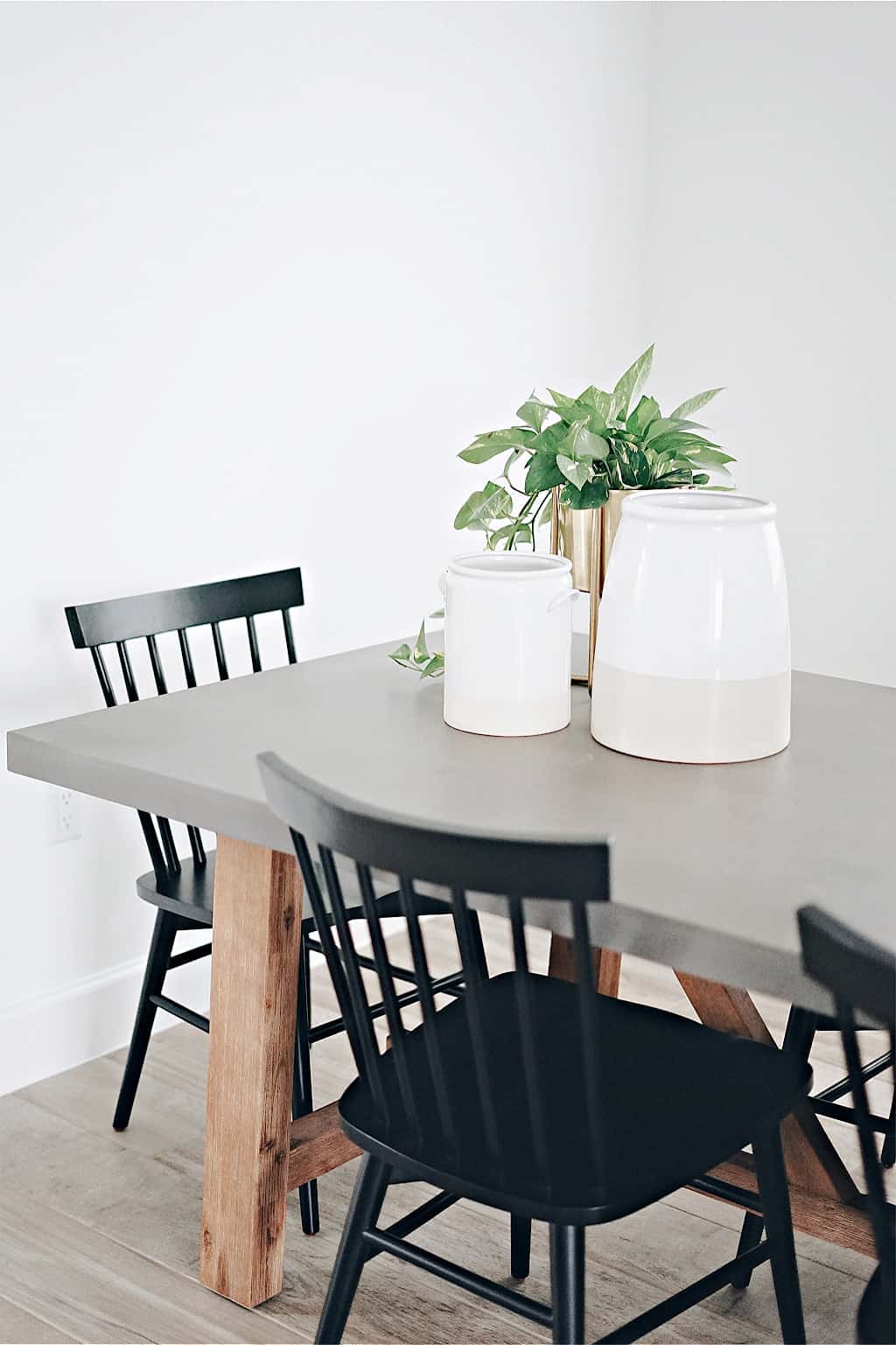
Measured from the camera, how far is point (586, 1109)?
1.29 metres

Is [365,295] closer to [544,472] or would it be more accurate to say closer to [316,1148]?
[544,472]

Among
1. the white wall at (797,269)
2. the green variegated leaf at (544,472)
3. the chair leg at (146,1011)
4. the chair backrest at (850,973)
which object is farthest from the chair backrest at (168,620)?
the white wall at (797,269)

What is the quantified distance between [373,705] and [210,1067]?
0.53m

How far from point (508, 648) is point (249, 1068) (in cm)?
64

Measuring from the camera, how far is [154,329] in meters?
2.47

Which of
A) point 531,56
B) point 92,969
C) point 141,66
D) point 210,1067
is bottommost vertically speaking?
point 92,969

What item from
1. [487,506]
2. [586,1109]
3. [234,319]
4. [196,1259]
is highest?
[234,319]

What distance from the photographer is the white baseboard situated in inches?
94.2

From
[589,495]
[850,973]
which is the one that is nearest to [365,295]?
[589,495]

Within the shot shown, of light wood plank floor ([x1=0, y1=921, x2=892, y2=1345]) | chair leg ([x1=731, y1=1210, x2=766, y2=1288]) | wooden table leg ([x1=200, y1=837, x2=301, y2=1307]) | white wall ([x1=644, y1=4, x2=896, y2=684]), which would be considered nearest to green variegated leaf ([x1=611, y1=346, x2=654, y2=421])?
wooden table leg ([x1=200, y1=837, x2=301, y2=1307])

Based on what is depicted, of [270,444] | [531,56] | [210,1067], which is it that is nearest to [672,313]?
[531,56]

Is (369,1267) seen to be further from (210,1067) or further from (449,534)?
(449,534)

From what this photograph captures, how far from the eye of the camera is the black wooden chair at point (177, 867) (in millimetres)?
2023

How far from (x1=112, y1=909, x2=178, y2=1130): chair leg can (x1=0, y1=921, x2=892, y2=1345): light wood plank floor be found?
6 centimetres
